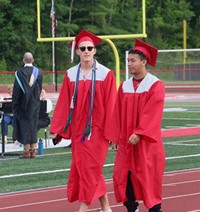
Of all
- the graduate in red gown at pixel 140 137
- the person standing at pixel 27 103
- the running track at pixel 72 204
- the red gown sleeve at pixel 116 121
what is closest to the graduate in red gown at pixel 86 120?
the red gown sleeve at pixel 116 121

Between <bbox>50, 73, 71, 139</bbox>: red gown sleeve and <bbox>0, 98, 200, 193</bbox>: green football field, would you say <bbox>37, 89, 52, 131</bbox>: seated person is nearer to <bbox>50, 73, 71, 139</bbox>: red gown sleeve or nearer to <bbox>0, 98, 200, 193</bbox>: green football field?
<bbox>0, 98, 200, 193</bbox>: green football field

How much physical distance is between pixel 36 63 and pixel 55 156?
43.1m

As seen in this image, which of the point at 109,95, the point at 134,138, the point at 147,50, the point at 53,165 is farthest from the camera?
the point at 53,165

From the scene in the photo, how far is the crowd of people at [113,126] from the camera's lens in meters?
8.73

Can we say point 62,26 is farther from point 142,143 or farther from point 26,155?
point 142,143

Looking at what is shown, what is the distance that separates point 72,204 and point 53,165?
352 cm

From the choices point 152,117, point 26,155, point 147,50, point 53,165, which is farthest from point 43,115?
point 152,117

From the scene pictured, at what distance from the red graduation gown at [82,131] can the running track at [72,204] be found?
890mm

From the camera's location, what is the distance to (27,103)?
1470 centimetres

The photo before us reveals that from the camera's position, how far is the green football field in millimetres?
12148

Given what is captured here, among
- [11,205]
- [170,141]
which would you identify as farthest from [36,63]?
[11,205]

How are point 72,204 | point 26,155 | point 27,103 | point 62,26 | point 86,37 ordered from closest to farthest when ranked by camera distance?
1. point 86,37
2. point 72,204
3. point 27,103
4. point 26,155
5. point 62,26

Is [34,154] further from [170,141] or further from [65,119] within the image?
[65,119]

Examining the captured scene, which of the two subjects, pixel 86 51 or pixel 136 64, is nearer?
pixel 136 64
